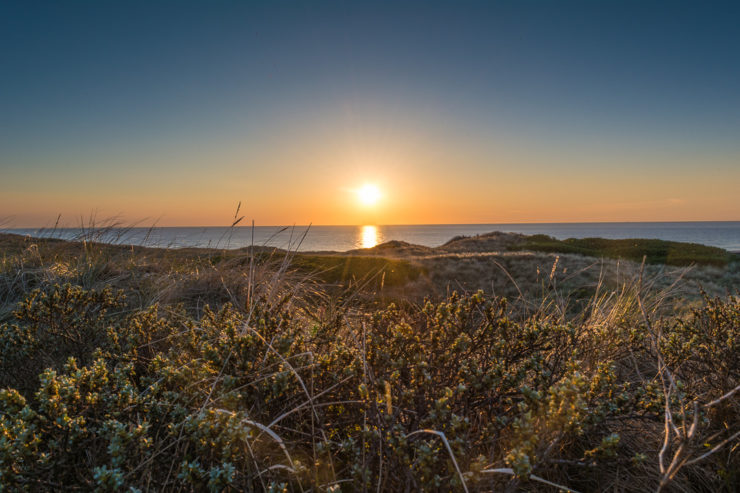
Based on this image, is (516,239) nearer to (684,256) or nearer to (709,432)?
(684,256)

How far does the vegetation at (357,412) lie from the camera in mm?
1346

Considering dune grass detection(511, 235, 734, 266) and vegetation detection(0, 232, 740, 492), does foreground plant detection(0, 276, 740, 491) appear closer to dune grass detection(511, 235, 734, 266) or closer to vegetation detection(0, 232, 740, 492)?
vegetation detection(0, 232, 740, 492)

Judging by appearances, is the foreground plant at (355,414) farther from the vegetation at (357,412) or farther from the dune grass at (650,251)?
the dune grass at (650,251)

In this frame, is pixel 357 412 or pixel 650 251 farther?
pixel 650 251

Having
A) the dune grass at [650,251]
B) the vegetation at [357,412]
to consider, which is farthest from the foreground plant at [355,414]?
the dune grass at [650,251]

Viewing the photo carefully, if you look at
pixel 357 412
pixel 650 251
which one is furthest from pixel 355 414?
pixel 650 251

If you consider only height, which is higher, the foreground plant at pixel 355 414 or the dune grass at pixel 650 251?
the foreground plant at pixel 355 414

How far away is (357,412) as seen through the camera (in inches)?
74.4

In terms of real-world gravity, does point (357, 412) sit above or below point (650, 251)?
above

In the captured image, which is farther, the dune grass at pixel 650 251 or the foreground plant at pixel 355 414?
the dune grass at pixel 650 251

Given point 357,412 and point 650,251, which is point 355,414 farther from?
point 650,251

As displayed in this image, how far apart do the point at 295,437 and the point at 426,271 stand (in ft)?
48.0

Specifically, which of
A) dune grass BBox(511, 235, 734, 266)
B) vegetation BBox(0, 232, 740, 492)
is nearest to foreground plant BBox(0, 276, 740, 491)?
vegetation BBox(0, 232, 740, 492)

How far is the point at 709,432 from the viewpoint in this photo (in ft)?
6.79
